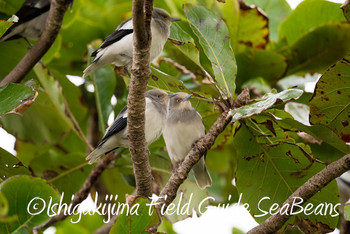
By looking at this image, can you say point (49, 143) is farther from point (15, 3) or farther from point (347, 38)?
point (347, 38)

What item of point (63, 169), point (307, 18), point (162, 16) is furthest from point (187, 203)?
point (307, 18)

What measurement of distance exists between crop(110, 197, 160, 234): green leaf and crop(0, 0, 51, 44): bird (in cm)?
225

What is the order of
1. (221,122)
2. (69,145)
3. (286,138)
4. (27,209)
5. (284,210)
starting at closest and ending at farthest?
(27,209) < (284,210) < (221,122) < (286,138) < (69,145)

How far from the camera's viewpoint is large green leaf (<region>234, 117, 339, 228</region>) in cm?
237

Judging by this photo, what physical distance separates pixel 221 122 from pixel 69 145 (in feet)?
6.08

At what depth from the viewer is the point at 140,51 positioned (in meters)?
1.78

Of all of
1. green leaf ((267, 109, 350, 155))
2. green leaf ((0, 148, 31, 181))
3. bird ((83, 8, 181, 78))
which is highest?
bird ((83, 8, 181, 78))

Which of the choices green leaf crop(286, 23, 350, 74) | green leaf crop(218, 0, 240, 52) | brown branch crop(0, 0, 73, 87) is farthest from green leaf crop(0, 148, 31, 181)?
green leaf crop(286, 23, 350, 74)

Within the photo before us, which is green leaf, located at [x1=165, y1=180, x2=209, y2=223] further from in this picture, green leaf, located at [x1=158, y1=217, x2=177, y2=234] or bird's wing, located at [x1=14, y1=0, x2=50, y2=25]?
bird's wing, located at [x1=14, y1=0, x2=50, y2=25]

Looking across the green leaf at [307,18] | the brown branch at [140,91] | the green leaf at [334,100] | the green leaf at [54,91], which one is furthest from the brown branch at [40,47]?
the green leaf at [307,18]

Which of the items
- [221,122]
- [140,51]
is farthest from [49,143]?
[140,51]

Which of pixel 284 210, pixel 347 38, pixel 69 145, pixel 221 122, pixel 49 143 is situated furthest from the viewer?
pixel 69 145

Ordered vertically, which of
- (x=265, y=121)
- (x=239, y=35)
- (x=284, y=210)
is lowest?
(x=284, y=210)

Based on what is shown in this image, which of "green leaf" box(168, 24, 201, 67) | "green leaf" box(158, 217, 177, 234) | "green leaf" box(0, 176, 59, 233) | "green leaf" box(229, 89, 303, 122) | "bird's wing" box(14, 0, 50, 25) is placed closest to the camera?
"green leaf" box(0, 176, 59, 233)
